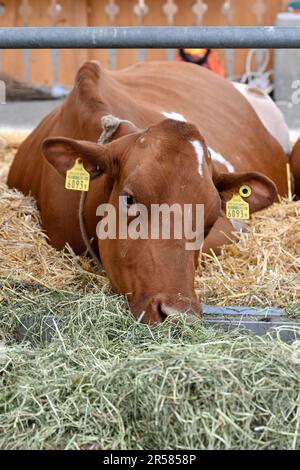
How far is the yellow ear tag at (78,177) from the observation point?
441 centimetres

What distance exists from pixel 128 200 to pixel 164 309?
50cm

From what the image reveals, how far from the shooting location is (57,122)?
5.40 m

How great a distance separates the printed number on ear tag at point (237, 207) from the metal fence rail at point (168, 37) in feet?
2.77

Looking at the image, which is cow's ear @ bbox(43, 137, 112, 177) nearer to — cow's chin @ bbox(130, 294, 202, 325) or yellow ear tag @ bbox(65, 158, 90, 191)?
yellow ear tag @ bbox(65, 158, 90, 191)

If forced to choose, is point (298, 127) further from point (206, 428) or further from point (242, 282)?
point (206, 428)

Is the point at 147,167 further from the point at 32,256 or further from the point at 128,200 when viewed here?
the point at 32,256

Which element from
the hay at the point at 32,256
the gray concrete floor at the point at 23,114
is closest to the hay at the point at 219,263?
the hay at the point at 32,256

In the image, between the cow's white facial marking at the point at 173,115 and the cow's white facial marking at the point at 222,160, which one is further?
the cow's white facial marking at the point at 222,160

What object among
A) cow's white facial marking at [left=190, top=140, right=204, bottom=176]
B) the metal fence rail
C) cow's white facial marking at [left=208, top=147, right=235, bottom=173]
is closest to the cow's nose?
cow's white facial marking at [left=190, top=140, right=204, bottom=176]

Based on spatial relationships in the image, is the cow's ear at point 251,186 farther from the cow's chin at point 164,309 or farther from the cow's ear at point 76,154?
the cow's chin at point 164,309

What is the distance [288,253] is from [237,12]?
22.8 feet

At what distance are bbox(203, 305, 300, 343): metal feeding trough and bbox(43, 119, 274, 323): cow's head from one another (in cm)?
13

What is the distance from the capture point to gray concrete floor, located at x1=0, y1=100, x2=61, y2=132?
9.05 meters

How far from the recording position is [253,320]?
13.3 feet
